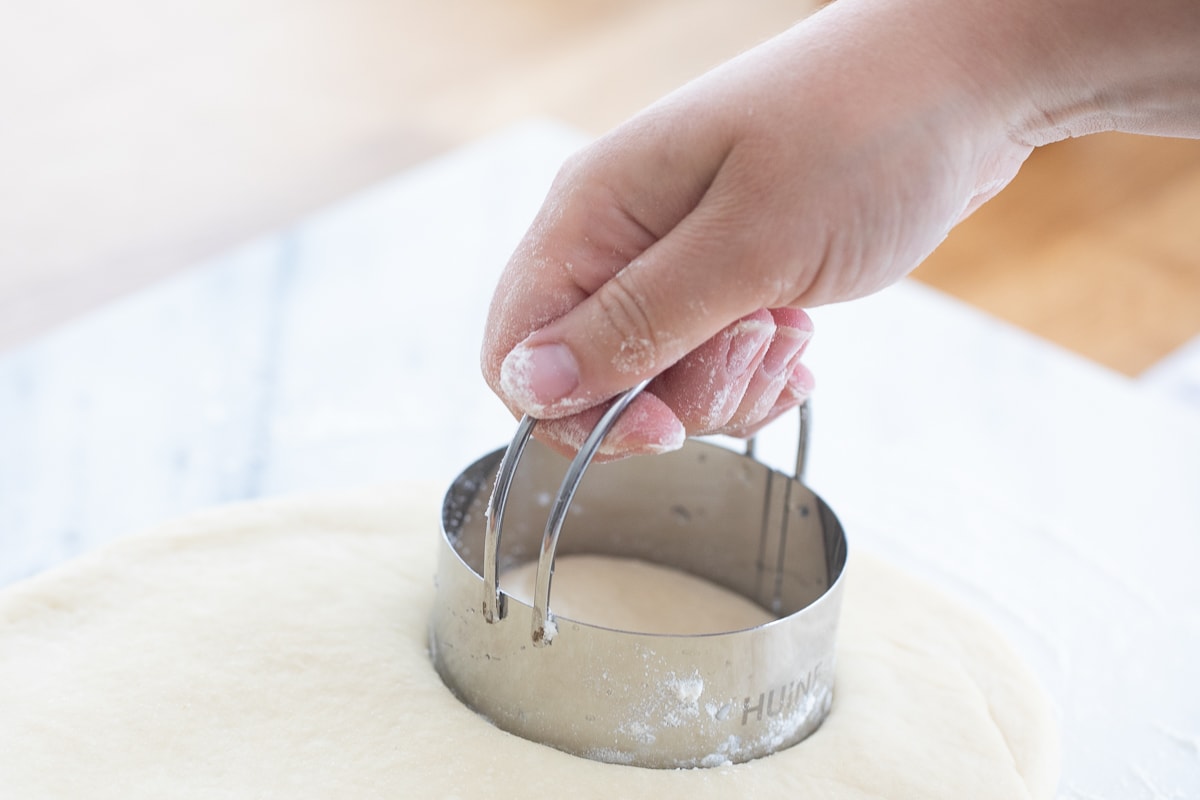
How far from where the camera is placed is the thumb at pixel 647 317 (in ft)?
2.31

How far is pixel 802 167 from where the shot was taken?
69 cm

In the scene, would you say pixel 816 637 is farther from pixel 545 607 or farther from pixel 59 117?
pixel 59 117

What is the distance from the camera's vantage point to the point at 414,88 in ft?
8.50

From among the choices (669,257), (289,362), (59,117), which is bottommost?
(289,362)

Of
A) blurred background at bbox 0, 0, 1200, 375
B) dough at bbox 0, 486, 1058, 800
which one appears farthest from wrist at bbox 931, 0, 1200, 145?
blurred background at bbox 0, 0, 1200, 375

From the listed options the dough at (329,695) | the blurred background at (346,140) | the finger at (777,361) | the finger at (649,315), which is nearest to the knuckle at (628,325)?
the finger at (649,315)

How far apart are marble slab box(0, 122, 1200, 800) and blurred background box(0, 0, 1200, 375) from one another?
34 cm

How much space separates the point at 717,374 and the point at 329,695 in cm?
37

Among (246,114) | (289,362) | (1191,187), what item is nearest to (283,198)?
(246,114)

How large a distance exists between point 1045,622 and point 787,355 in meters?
0.55

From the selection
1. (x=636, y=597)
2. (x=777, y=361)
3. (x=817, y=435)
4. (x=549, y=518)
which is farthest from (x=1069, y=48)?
(x=817, y=435)

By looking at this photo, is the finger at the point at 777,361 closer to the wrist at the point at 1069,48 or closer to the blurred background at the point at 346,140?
the wrist at the point at 1069,48

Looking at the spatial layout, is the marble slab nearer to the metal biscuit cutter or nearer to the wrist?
the metal biscuit cutter

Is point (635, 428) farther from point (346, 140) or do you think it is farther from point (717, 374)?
point (346, 140)
